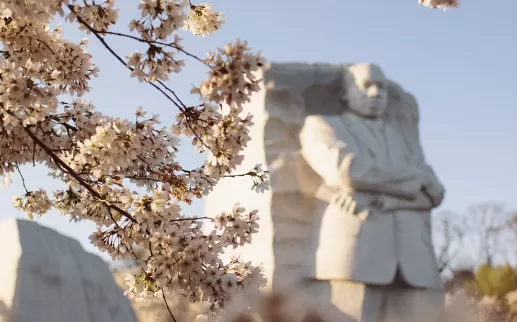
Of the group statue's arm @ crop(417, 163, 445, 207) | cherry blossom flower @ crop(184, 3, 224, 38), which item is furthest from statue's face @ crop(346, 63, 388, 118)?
cherry blossom flower @ crop(184, 3, 224, 38)

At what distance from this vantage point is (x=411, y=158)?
543cm

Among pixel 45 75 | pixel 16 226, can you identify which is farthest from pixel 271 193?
pixel 45 75

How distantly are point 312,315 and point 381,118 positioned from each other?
208cm

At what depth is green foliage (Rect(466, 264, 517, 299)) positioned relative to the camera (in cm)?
885

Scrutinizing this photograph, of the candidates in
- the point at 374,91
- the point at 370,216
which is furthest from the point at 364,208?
the point at 374,91

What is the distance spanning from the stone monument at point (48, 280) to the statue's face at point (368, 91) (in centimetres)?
318

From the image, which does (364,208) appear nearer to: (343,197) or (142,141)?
(343,197)

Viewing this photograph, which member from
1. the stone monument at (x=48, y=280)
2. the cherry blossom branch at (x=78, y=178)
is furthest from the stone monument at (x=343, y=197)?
the cherry blossom branch at (x=78, y=178)

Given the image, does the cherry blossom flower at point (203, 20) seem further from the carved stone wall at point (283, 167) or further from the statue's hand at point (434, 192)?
the statue's hand at point (434, 192)

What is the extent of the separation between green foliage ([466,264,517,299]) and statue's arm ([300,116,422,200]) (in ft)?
14.7

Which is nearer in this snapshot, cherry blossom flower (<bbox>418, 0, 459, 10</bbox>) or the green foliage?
cherry blossom flower (<bbox>418, 0, 459, 10</bbox>)

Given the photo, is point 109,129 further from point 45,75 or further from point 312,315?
point 312,315

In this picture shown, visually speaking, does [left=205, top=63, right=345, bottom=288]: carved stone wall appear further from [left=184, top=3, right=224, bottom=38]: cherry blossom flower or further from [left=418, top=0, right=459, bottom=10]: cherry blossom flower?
[left=418, top=0, right=459, bottom=10]: cherry blossom flower

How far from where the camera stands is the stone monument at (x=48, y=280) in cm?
224
